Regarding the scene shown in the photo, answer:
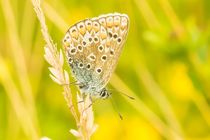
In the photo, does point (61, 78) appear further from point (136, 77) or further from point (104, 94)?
point (136, 77)

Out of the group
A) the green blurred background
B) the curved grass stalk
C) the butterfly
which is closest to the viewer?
the curved grass stalk

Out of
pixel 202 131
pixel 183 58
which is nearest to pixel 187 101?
pixel 202 131

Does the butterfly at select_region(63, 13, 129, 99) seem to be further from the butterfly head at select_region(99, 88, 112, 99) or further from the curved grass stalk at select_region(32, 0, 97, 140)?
the curved grass stalk at select_region(32, 0, 97, 140)

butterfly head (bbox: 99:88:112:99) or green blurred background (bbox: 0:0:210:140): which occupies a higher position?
butterfly head (bbox: 99:88:112:99)

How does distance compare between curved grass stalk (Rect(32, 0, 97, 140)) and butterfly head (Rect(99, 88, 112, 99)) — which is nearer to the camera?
curved grass stalk (Rect(32, 0, 97, 140))

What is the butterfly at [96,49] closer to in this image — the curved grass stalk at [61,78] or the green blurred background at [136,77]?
the curved grass stalk at [61,78]

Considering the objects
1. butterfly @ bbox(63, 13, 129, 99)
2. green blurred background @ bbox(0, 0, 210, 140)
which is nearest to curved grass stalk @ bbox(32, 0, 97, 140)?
butterfly @ bbox(63, 13, 129, 99)

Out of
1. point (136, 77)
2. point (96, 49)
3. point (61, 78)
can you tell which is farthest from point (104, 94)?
point (136, 77)
